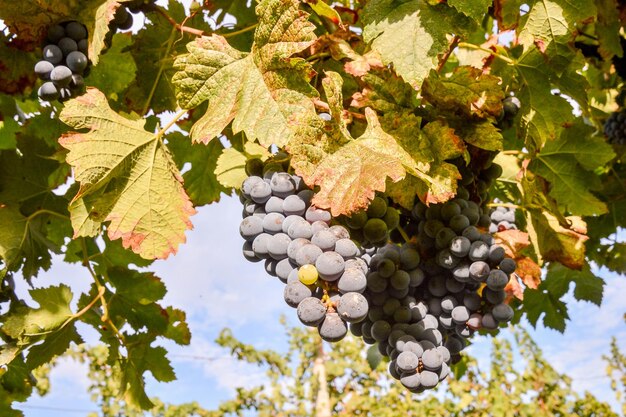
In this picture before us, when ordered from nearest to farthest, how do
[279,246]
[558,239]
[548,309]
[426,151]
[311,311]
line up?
[311,311] → [279,246] → [426,151] → [558,239] → [548,309]

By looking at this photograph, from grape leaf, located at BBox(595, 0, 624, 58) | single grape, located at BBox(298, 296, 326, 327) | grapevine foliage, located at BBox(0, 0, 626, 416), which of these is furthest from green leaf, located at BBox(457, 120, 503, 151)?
grape leaf, located at BBox(595, 0, 624, 58)

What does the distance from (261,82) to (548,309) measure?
194 centimetres

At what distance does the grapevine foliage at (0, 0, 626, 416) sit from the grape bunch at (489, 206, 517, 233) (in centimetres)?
1

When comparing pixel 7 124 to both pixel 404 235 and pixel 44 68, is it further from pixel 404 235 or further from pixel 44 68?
pixel 404 235

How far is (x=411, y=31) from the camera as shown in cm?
122

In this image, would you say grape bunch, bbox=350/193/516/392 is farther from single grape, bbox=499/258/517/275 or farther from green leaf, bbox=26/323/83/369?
green leaf, bbox=26/323/83/369

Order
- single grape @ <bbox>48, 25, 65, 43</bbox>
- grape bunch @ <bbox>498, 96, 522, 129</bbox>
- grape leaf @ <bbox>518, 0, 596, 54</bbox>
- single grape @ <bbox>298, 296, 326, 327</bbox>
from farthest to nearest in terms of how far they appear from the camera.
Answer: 1. grape bunch @ <bbox>498, 96, 522, 129</bbox>
2. single grape @ <bbox>48, 25, 65, 43</bbox>
3. grape leaf @ <bbox>518, 0, 596, 54</bbox>
4. single grape @ <bbox>298, 296, 326, 327</bbox>

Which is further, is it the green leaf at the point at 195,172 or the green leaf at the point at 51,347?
the green leaf at the point at 195,172

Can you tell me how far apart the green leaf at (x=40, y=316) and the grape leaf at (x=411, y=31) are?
1.28m

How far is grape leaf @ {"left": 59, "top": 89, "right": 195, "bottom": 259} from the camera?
4.22 feet

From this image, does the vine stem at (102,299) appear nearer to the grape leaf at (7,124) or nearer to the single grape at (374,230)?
the grape leaf at (7,124)

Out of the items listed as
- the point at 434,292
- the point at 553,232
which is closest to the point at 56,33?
the point at 434,292

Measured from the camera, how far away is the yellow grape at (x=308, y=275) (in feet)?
3.44

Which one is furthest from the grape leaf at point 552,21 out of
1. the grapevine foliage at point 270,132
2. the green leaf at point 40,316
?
the green leaf at point 40,316
